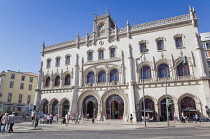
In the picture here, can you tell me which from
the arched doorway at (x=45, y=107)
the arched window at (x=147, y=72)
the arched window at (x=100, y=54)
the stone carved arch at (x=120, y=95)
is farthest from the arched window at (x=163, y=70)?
the arched doorway at (x=45, y=107)

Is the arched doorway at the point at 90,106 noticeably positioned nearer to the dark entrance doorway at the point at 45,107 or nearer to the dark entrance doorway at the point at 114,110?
the dark entrance doorway at the point at 114,110

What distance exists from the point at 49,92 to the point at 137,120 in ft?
65.2

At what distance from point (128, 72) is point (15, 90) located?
3558cm

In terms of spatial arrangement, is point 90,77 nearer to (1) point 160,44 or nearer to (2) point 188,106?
(1) point 160,44

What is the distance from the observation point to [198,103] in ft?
71.7

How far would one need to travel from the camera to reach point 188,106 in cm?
2283

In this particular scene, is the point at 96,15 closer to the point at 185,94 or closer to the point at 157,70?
the point at 157,70

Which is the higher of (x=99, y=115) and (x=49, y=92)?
(x=49, y=92)

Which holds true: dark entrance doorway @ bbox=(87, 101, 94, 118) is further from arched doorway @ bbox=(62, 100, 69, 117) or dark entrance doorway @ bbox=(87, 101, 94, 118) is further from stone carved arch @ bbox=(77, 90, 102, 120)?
arched doorway @ bbox=(62, 100, 69, 117)

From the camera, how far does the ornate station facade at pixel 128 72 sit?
2333 cm

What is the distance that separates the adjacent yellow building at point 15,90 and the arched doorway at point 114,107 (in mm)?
24790

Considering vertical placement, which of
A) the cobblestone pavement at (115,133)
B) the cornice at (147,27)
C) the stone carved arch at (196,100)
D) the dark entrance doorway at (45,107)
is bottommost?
the cobblestone pavement at (115,133)

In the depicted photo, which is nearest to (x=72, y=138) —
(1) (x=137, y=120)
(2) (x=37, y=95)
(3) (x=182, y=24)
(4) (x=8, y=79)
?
(1) (x=137, y=120)

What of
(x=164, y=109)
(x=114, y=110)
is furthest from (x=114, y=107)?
(x=164, y=109)
